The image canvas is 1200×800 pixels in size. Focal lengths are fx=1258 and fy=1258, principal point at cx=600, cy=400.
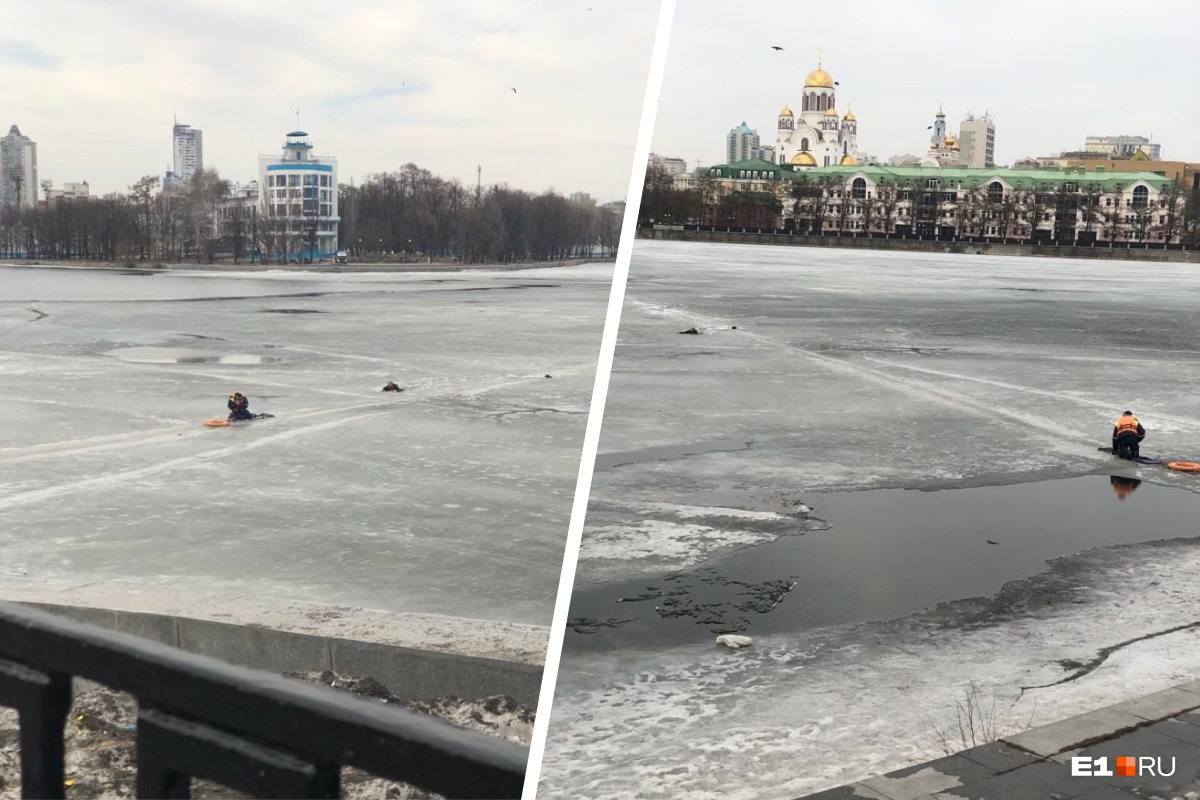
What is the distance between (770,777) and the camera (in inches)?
131

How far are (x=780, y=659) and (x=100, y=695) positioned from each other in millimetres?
2278

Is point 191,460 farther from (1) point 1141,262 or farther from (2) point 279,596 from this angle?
(1) point 1141,262

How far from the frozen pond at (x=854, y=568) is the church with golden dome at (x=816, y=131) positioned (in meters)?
116

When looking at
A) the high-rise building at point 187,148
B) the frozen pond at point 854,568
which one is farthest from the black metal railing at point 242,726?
the high-rise building at point 187,148

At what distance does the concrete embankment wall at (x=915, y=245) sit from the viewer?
246 feet

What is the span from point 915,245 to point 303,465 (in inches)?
3293

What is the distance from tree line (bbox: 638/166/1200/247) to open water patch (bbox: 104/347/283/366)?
63308 millimetres

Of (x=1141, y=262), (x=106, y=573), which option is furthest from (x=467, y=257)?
(x=1141, y=262)

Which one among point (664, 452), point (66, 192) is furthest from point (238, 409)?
point (66, 192)

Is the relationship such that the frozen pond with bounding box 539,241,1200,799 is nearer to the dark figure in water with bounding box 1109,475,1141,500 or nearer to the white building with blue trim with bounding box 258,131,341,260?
the dark figure in water with bounding box 1109,475,1141,500

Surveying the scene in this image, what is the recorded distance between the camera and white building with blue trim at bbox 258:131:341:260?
32.2 meters

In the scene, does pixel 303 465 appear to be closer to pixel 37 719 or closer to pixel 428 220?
pixel 37 719

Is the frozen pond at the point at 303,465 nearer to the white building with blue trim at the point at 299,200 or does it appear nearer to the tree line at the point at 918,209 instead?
the white building with blue trim at the point at 299,200
